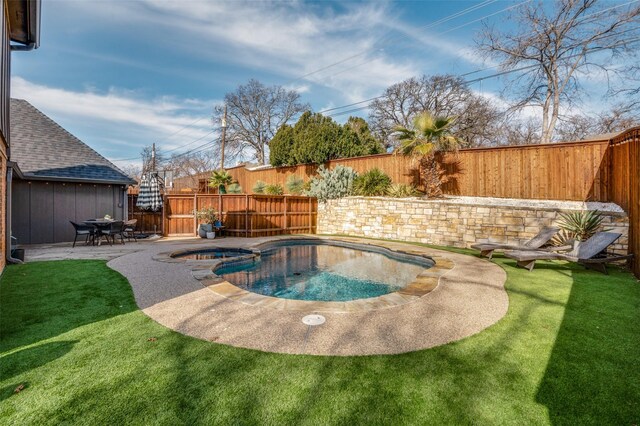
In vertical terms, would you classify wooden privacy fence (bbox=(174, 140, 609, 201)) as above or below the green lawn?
above

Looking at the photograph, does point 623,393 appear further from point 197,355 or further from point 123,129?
point 123,129

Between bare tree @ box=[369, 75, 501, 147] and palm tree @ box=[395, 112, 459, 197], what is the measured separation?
870 centimetres

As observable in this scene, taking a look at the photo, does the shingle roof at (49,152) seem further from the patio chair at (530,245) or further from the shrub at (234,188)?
the patio chair at (530,245)

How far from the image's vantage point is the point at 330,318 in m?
3.71

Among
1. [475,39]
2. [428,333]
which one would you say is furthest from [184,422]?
[475,39]

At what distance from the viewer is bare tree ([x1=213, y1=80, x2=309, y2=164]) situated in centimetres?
2880

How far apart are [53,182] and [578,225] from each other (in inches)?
628

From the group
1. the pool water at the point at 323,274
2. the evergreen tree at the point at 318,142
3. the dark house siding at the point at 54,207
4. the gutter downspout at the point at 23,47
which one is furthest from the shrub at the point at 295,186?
the gutter downspout at the point at 23,47

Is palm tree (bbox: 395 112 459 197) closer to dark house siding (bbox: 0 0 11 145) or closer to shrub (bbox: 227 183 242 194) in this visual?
dark house siding (bbox: 0 0 11 145)

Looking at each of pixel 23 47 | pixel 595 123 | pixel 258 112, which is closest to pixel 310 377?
pixel 23 47

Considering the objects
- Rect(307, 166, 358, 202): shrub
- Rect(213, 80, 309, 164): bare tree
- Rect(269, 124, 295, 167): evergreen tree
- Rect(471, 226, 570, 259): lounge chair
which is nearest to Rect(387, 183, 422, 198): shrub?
Rect(307, 166, 358, 202): shrub

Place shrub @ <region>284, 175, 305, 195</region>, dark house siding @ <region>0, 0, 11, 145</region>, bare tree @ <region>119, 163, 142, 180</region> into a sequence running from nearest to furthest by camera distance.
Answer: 1. dark house siding @ <region>0, 0, 11, 145</region>
2. shrub @ <region>284, 175, 305, 195</region>
3. bare tree @ <region>119, 163, 142, 180</region>

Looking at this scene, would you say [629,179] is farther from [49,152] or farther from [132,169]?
[132,169]

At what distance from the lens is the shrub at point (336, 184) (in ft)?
44.5
